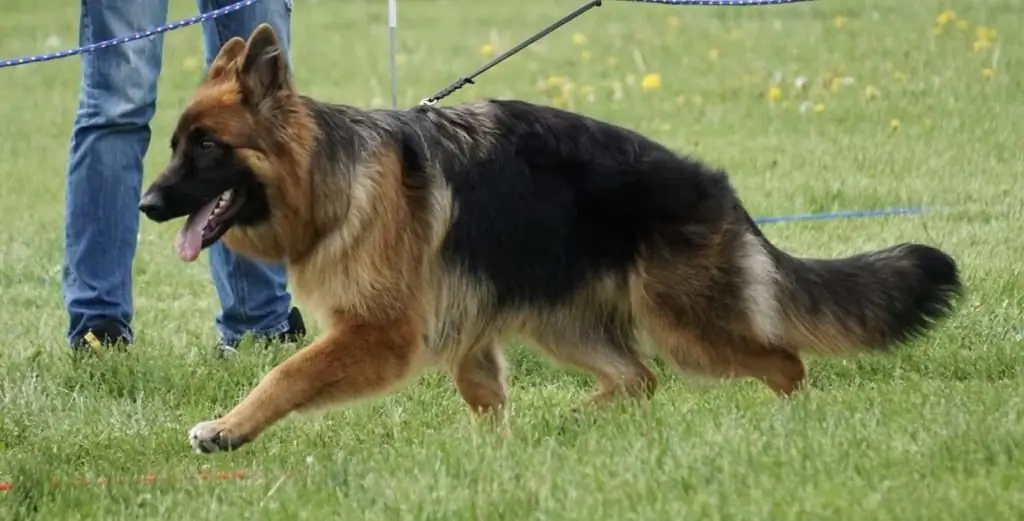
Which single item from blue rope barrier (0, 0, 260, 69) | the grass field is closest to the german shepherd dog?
the grass field

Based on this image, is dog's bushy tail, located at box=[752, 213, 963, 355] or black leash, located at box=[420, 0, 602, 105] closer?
dog's bushy tail, located at box=[752, 213, 963, 355]

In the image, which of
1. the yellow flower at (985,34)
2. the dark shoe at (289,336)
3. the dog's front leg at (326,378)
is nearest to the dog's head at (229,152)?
the dog's front leg at (326,378)

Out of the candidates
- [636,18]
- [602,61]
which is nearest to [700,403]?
[602,61]

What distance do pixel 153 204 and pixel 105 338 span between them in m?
1.76

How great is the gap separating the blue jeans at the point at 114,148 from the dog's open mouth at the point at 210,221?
3.78ft

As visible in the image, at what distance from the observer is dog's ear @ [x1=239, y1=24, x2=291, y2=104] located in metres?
4.76

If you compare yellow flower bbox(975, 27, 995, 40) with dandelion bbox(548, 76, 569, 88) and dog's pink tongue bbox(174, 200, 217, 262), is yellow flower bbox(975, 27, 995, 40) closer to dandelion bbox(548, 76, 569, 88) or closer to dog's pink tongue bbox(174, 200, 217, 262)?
dandelion bbox(548, 76, 569, 88)

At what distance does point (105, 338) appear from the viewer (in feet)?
20.6

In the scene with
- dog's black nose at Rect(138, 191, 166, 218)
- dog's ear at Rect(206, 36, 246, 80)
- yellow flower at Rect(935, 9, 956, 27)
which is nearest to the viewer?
dog's black nose at Rect(138, 191, 166, 218)

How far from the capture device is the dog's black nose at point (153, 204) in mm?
4680

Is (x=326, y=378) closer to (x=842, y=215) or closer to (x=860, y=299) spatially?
(x=860, y=299)

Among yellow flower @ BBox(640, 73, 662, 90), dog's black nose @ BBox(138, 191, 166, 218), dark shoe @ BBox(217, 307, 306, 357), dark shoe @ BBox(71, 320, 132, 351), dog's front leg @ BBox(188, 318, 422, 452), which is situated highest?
dog's black nose @ BBox(138, 191, 166, 218)

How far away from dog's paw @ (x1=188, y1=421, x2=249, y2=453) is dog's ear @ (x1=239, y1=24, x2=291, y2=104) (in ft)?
3.21

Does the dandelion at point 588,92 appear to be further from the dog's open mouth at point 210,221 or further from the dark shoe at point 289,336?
the dog's open mouth at point 210,221
